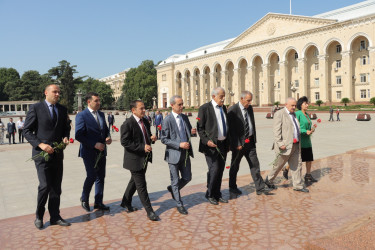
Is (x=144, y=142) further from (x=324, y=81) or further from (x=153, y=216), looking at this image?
(x=324, y=81)

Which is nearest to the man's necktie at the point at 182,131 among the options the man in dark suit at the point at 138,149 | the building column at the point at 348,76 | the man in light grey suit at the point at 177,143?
the man in light grey suit at the point at 177,143

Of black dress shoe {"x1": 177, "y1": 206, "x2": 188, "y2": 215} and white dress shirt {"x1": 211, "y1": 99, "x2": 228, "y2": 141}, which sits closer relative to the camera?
black dress shoe {"x1": 177, "y1": 206, "x2": 188, "y2": 215}

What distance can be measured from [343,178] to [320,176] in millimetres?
520

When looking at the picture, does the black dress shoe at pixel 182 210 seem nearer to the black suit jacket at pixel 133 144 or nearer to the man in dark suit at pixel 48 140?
the black suit jacket at pixel 133 144

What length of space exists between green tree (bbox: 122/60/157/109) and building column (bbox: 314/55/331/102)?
48644 millimetres

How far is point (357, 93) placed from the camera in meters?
48.0

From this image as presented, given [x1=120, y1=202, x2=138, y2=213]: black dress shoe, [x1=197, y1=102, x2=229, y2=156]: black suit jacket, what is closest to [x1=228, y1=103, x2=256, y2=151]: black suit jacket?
[x1=197, y1=102, x2=229, y2=156]: black suit jacket

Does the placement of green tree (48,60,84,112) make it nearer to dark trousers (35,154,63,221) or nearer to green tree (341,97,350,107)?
green tree (341,97,350,107)

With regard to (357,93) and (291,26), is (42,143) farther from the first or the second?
(291,26)

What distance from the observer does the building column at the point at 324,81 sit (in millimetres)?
49906

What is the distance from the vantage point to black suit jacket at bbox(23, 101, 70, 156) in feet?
14.7

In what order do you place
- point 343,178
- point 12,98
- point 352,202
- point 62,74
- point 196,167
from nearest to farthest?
point 352,202, point 343,178, point 196,167, point 62,74, point 12,98

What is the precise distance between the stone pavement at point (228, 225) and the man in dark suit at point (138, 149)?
1.29 feet

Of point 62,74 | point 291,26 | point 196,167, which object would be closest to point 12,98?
point 62,74
